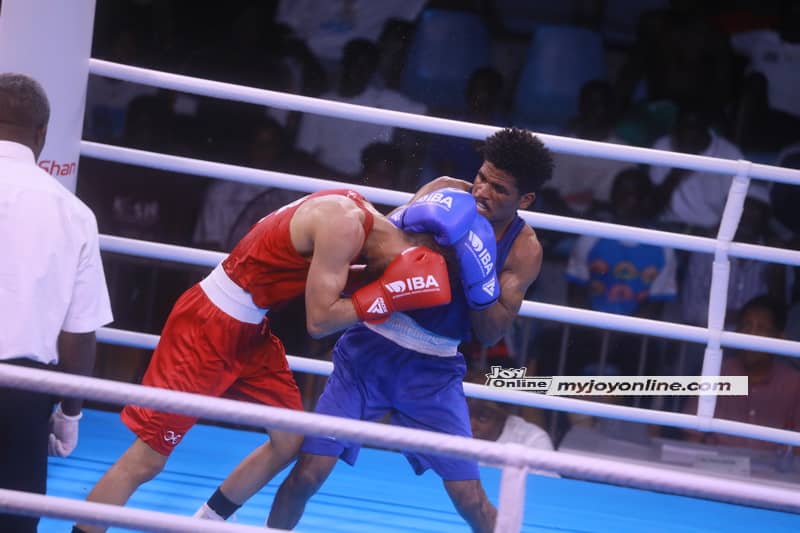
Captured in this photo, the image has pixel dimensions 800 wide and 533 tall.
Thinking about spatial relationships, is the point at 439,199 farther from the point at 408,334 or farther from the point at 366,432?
the point at 366,432

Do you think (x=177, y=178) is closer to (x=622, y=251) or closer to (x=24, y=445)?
(x=622, y=251)

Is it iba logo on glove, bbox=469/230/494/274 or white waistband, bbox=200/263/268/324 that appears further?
white waistband, bbox=200/263/268/324

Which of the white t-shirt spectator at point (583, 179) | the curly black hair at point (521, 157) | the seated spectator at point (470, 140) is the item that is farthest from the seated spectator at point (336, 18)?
the curly black hair at point (521, 157)

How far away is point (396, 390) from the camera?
265cm

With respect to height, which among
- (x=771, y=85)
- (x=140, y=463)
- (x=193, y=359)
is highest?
(x=771, y=85)

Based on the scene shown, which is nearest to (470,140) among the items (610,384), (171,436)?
(610,384)

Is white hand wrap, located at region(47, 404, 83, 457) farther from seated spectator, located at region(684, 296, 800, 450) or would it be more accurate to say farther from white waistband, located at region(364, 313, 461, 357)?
seated spectator, located at region(684, 296, 800, 450)

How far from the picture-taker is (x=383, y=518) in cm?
305

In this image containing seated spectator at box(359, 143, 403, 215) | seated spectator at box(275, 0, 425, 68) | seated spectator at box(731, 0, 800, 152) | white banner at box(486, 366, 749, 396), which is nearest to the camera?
white banner at box(486, 366, 749, 396)

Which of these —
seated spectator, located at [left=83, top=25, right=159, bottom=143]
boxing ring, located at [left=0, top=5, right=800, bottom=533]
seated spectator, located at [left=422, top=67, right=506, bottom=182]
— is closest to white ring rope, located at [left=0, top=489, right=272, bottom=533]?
boxing ring, located at [left=0, top=5, right=800, bottom=533]

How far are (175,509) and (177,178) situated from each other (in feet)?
6.61

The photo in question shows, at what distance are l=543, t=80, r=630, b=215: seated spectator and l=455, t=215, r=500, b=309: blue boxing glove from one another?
7.52 feet

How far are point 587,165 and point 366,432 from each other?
369 centimetres

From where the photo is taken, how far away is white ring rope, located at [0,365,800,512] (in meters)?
1.54
